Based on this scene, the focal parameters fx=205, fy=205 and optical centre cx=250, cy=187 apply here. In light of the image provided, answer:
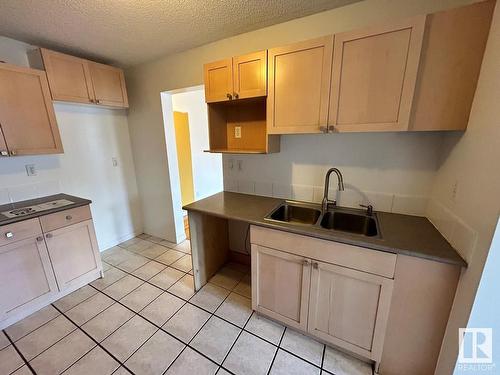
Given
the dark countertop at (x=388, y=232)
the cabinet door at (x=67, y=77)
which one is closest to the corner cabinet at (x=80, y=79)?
the cabinet door at (x=67, y=77)

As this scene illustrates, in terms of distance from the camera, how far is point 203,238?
6.79ft

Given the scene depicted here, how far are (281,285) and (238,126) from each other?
1.49 meters

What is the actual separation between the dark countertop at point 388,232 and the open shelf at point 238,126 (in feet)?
1.76

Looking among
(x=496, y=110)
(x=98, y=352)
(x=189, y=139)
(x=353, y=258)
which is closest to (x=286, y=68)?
(x=496, y=110)

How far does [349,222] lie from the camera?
1.70 m

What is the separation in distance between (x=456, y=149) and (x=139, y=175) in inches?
134

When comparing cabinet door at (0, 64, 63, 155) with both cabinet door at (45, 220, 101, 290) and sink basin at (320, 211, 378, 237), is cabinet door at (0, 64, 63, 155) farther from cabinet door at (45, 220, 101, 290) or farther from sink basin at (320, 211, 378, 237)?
sink basin at (320, 211, 378, 237)

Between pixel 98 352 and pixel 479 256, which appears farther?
pixel 98 352

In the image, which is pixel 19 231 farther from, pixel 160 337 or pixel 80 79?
pixel 80 79

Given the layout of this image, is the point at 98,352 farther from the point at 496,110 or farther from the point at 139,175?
the point at 496,110

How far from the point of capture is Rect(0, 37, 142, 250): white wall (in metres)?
1.99

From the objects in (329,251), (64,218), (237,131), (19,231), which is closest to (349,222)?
(329,251)

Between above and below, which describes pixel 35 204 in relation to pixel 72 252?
above

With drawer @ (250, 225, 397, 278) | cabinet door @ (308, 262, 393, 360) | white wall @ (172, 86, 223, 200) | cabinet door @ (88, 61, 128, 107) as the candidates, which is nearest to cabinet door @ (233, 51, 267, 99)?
drawer @ (250, 225, 397, 278)
